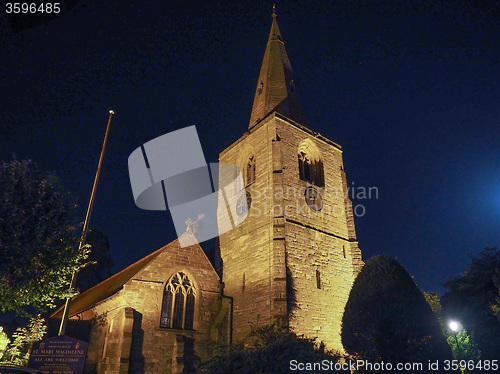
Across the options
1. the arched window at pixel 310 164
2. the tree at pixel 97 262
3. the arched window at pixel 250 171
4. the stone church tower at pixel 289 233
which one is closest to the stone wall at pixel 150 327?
the stone church tower at pixel 289 233

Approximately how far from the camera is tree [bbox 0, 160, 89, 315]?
11.6m

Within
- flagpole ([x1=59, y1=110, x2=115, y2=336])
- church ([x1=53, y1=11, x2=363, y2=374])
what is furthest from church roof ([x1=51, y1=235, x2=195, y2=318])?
flagpole ([x1=59, y1=110, x2=115, y2=336])

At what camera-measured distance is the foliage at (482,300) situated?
17.5 meters

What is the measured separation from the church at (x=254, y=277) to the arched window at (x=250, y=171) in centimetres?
8

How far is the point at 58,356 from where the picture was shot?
11.5 meters

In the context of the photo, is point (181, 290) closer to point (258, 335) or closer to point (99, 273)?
point (258, 335)

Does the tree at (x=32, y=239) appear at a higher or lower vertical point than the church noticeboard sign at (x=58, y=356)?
higher

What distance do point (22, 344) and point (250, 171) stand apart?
48.8 ft

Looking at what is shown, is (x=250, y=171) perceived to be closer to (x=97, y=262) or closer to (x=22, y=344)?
(x=22, y=344)

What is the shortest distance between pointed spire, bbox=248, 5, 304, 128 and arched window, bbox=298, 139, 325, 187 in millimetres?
2587

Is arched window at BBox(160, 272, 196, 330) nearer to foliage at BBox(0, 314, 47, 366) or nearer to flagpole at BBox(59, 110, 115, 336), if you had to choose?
flagpole at BBox(59, 110, 115, 336)

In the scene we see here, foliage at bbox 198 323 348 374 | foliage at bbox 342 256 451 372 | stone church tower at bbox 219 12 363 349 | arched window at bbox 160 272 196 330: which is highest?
stone church tower at bbox 219 12 363 349

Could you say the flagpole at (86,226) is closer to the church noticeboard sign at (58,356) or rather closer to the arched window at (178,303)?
the church noticeboard sign at (58,356)

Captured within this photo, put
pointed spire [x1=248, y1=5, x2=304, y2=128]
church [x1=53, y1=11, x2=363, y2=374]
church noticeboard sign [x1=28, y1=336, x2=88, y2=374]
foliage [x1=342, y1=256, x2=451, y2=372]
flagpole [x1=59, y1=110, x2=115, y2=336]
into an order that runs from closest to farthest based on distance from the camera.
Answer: foliage [x1=342, y1=256, x2=451, y2=372]
church noticeboard sign [x1=28, y1=336, x2=88, y2=374]
flagpole [x1=59, y1=110, x2=115, y2=336]
church [x1=53, y1=11, x2=363, y2=374]
pointed spire [x1=248, y1=5, x2=304, y2=128]
